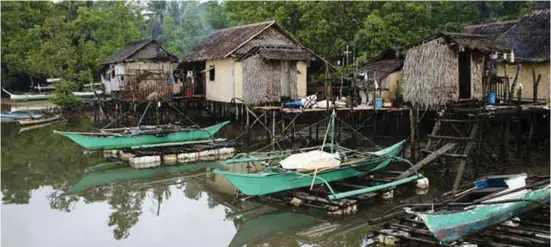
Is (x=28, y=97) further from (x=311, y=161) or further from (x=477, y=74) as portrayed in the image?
(x=477, y=74)

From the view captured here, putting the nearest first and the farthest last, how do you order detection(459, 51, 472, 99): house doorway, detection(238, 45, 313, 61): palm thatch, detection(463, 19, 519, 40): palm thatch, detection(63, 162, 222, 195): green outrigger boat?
detection(63, 162, 222, 195): green outrigger boat < detection(459, 51, 472, 99): house doorway < detection(238, 45, 313, 61): palm thatch < detection(463, 19, 519, 40): palm thatch

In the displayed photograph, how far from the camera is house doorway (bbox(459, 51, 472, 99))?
1628cm

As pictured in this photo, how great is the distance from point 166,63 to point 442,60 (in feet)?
54.5

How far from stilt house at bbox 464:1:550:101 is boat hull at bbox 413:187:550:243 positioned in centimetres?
971

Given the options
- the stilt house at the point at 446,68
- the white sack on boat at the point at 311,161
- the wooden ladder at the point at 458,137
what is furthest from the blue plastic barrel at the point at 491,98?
the white sack on boat at the point at 311,161

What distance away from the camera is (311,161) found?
11922 mm

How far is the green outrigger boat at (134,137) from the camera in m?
18.2

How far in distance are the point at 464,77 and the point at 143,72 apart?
16.1m

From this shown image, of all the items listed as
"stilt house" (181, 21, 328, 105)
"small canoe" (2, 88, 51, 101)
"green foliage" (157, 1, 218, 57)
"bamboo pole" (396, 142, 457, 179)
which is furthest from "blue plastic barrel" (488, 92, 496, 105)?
"small canoe" (2, 88, 51, 101)

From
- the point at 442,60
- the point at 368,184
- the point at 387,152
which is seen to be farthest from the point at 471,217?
the point at 442,60

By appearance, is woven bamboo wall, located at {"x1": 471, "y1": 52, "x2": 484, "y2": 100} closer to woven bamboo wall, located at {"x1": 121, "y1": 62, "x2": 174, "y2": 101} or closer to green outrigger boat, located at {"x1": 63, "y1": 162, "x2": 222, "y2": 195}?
green outrigger boat, located at {"x1": 63, "y1": 162, "x2": 222, "y2": 195}

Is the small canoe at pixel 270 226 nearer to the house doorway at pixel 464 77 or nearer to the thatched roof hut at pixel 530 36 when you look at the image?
the house doorway at pixel 464 77

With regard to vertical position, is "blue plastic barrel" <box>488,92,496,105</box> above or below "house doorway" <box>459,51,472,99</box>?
below

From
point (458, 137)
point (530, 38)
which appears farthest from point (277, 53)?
point (458, 137)
